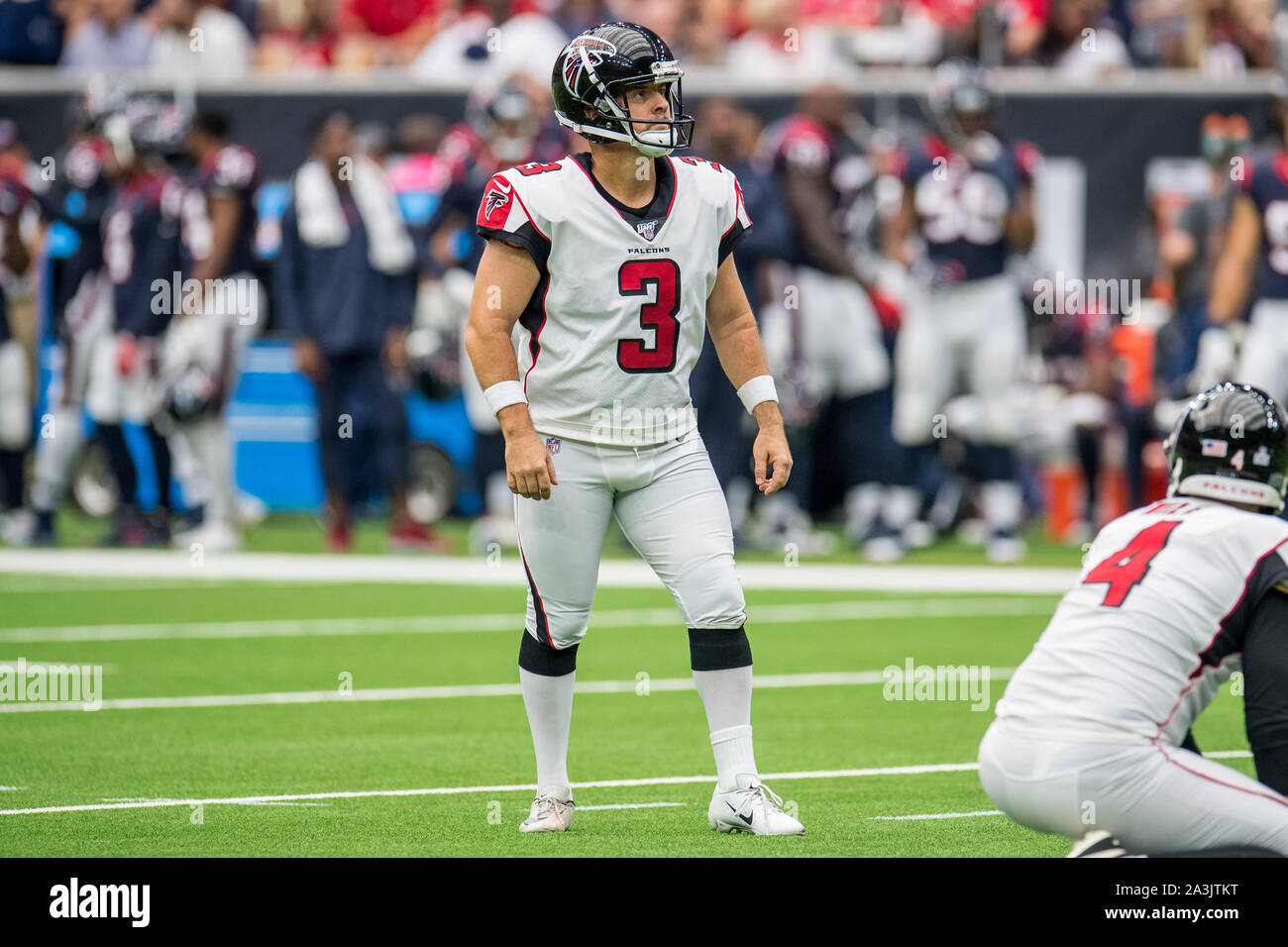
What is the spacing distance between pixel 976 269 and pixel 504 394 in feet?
28.0

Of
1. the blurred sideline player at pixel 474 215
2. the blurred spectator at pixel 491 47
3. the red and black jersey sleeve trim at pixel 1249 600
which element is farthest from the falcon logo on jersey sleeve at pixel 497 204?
the blurred spectator at pixel 491 47

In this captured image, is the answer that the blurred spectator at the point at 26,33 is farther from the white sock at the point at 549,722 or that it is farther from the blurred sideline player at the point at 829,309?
the white sock at the point at 549,722

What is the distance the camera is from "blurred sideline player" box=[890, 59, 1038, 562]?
14.0 meters

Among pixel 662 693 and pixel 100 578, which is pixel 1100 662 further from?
pixel 100 578

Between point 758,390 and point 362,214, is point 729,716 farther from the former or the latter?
point 362,214

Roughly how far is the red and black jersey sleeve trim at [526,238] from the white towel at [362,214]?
28.5ft

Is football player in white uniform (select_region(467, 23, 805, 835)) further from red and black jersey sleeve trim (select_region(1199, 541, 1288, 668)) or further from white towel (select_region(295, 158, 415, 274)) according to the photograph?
white towel (select_region(295, 158, 415, 274))

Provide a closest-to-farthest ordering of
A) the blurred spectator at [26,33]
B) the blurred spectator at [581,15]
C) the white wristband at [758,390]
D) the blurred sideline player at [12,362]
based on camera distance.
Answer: the white wristband at [758,390] < the blurred sideline player at [12,362] < the blurred spectator at [581,15] < the blurred spectator at [26,33]

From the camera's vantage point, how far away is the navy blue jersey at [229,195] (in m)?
14.7

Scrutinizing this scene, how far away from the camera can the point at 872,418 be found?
14.6m

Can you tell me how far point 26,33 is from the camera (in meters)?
19.4

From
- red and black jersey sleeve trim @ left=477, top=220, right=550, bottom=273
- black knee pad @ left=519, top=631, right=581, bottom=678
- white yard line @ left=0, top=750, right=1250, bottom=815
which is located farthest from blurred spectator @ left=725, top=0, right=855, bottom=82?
black knee pad @ left=519, top=631, right=581, bottom=678
